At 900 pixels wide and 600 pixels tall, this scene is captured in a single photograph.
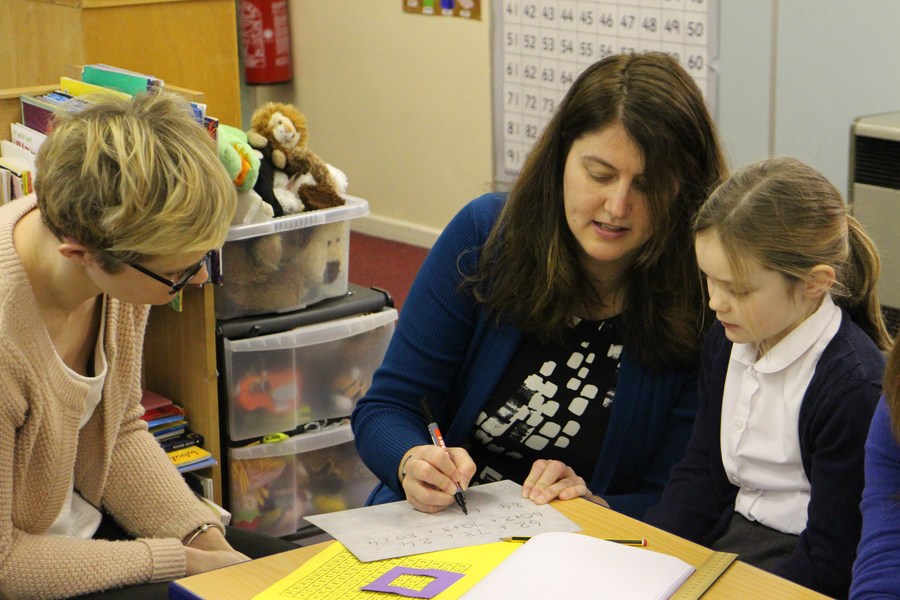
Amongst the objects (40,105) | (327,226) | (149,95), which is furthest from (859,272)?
(40,105)

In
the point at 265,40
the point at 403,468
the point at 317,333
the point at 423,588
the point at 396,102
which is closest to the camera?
the point at 423,588

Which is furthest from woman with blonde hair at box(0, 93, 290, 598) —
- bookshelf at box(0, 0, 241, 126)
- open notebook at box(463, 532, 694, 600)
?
bookshelf at box(0, 0, 241, 126)

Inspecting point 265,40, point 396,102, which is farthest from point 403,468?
point 265,40

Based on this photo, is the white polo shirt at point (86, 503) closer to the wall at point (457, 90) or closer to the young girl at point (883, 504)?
the young girl at point (883, 504)

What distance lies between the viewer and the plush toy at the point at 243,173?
2.10 metres

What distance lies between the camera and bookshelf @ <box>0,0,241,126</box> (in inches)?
92.3

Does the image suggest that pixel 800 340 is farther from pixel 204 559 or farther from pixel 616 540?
pixel 204 559

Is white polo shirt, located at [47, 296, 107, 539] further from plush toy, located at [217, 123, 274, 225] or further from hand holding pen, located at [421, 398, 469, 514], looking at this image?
plush toy, located at [217, 123, 274, 225]

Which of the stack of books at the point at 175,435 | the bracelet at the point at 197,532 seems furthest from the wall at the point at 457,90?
the bracelet at the point at 197,532

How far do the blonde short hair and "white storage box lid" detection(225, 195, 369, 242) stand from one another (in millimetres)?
755

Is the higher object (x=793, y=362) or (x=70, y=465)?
(x=793, y=362)

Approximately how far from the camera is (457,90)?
4.19 metres

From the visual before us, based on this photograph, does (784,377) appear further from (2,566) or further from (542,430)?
(2,566)

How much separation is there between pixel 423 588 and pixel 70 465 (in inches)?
25.8
